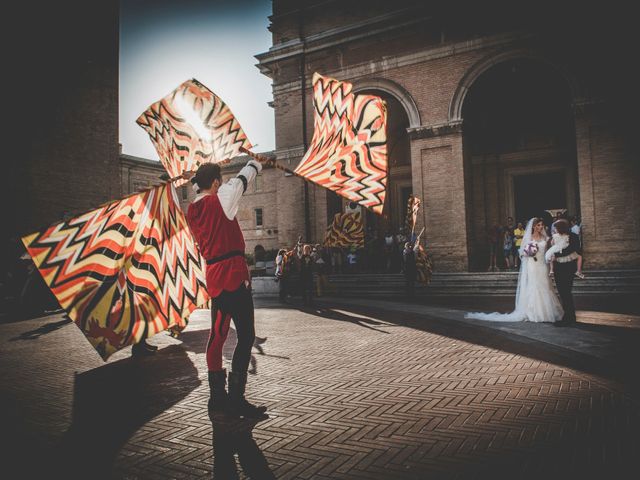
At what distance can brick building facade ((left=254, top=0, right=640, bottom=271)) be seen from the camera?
17562 millimetres

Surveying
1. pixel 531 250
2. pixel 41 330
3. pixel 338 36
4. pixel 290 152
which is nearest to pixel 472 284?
pixel 531 250

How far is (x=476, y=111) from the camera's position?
2336 centimetres

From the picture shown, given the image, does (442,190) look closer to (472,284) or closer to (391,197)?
(472,284)

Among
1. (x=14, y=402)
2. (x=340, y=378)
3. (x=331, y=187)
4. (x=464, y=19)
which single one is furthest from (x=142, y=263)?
(x=464, y=19)

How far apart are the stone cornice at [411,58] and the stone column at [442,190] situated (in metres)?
3.37

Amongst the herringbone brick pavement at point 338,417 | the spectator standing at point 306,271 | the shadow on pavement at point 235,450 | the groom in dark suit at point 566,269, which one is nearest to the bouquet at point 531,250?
the groom in dark suit at point 566,269

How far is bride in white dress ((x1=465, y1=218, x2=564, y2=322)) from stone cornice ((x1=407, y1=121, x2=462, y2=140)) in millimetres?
12013

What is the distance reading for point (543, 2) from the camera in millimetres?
18609

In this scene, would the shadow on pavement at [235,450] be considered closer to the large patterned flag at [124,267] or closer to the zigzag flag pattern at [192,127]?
the large patterned flag at [124,267]

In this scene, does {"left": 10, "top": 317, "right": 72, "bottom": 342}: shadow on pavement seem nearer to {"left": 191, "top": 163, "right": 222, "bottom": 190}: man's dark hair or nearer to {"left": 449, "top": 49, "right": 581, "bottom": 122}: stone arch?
{"left": 191, "top": 163, "right": 222, "bottom": 190}: man's dark hair

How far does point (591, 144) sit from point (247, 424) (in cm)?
1903

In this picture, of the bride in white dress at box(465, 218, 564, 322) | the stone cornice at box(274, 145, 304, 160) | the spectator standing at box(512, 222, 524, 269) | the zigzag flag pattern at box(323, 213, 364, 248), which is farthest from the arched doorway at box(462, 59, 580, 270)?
the bride in white dress at box(465, 218, 564, 322)

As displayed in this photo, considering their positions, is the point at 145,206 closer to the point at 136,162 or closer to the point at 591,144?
the point at 591,144

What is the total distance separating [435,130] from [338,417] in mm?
18735
